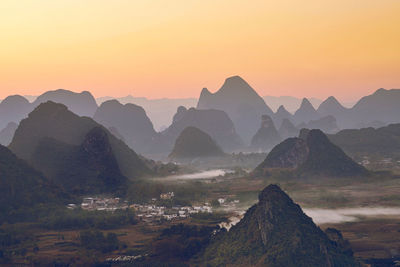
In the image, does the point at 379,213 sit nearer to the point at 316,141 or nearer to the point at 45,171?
the point at 316,141

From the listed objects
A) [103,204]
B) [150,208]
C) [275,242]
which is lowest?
[275,242]

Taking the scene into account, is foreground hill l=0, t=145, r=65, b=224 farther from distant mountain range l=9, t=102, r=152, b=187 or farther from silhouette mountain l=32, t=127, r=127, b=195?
distant mountain range l=9, t=102, r=152, b=187

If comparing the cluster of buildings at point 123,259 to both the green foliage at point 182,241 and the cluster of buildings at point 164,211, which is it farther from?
the cluster of buildings at point 164,211

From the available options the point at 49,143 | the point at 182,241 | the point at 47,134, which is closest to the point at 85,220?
the point at 182,241

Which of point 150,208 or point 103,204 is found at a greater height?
point 103,204

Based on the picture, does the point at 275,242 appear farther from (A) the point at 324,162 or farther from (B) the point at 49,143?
(A) the point at 324,162

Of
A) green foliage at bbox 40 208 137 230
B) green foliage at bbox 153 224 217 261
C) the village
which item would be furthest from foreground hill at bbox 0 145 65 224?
green foliage at bbox 153 224 217 261

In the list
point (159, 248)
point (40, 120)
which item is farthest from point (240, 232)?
point (40, 120)
